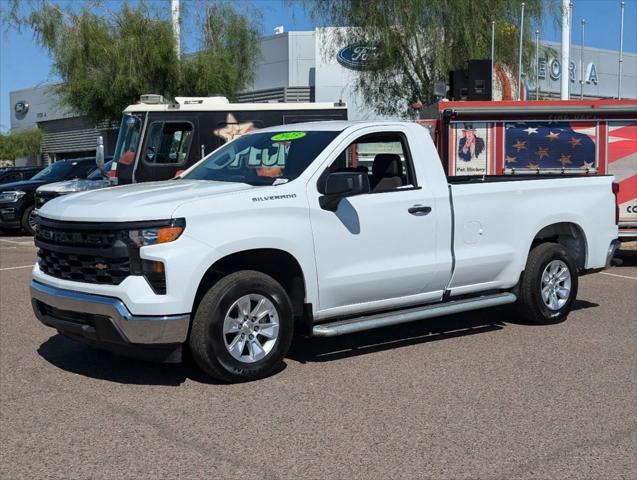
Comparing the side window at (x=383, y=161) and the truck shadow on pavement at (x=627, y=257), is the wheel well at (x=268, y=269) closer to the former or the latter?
the side window at (x=383, y=161)

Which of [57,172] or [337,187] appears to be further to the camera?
[57,172]

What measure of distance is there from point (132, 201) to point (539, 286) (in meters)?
4.16

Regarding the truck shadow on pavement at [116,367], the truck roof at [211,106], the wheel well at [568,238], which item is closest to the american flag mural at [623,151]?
the truck roof at [211,106]

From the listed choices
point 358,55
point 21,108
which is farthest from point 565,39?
point 21,108

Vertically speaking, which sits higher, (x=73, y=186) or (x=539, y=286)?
(x=73, y=186)

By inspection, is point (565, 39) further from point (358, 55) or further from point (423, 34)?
point (358, 55)

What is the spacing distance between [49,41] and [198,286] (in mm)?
20265

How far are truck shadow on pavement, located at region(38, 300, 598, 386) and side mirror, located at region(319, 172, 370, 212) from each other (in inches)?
53.4

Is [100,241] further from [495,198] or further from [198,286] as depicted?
[495,198]

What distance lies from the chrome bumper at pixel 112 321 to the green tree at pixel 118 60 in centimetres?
1781

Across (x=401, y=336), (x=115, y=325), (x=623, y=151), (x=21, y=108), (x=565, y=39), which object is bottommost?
(x=401, y=336)

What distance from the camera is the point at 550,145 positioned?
13.2m

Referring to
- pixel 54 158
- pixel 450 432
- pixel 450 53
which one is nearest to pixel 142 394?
pixel 450 432

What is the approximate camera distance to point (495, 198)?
7.48 metres
